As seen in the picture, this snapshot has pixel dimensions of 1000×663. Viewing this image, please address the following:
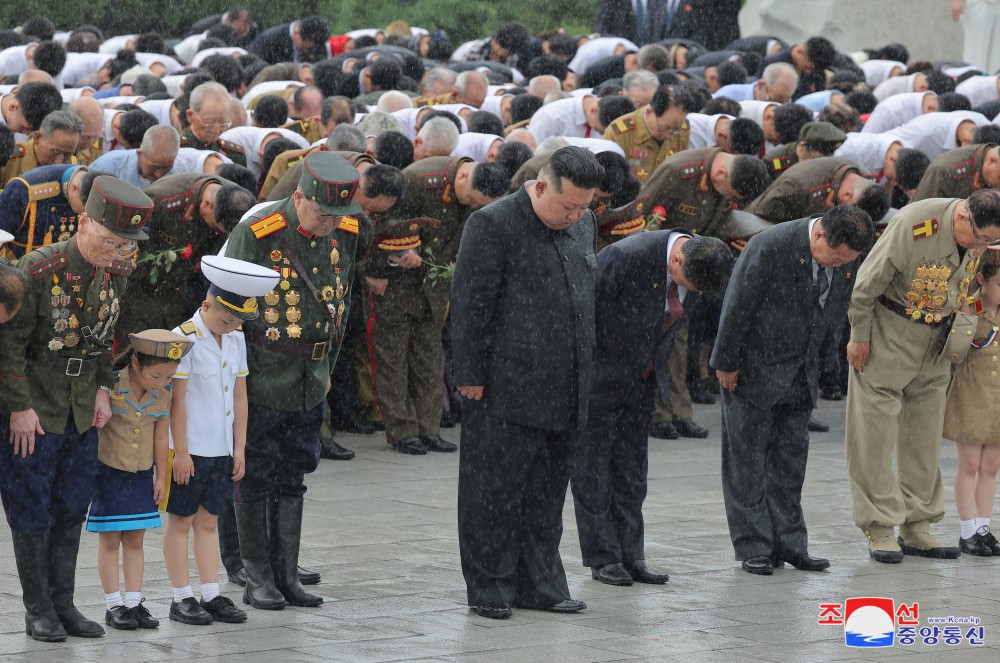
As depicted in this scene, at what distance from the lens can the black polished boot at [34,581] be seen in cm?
645

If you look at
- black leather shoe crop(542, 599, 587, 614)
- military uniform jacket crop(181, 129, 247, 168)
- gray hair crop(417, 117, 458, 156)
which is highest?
gray hair crop(417, 117, 458, 156)

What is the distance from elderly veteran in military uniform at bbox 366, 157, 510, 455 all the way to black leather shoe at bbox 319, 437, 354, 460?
1.52ft

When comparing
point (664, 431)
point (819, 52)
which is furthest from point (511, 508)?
point (819, 52)

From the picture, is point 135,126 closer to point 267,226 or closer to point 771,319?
point 267,226

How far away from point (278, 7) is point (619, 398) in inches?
809

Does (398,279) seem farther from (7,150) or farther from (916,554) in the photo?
(916,554)

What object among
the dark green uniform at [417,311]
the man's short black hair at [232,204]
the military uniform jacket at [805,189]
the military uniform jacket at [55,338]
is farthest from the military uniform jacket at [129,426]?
the military uniform jacket at [805,189]

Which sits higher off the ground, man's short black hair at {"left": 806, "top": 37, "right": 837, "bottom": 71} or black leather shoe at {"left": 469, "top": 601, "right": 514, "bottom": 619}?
man's short black hair at {"left": 806, "top": 37, "right": 837, "bottom": 71}

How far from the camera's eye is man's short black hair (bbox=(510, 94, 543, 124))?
14.8 m

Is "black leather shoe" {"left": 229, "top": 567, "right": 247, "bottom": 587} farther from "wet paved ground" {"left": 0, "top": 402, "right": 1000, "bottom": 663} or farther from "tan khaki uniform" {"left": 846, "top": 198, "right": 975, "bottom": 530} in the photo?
"tan khaki uniform" {"left": 846, "top": 198, "right": 975, "bottom": 530}

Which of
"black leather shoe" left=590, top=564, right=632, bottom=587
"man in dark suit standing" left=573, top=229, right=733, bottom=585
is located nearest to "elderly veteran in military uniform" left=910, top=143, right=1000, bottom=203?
"man in dark suit standing" left=573, top=229, right=733, bottom=585

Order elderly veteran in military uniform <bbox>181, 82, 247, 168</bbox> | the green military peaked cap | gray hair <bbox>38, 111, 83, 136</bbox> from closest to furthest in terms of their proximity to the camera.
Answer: the green military peaked cap, gray hair <bbox>38, 111, 83, 136</bbox>, elderly veteran in military uniform <bbox>181, 82, 247, 168</bbox>

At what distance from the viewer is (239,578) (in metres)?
7.52

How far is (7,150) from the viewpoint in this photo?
10.2 m
